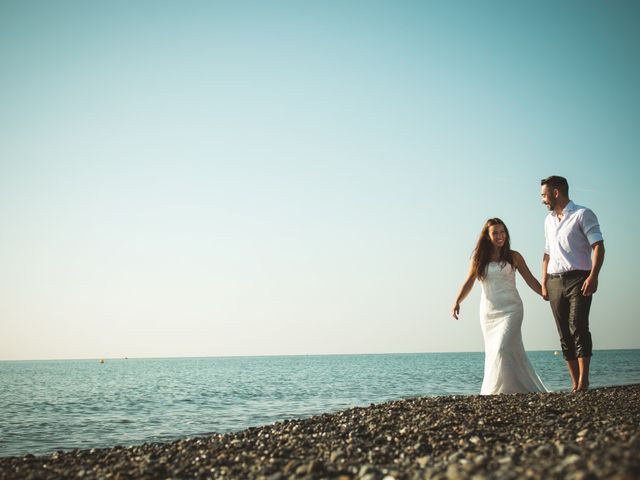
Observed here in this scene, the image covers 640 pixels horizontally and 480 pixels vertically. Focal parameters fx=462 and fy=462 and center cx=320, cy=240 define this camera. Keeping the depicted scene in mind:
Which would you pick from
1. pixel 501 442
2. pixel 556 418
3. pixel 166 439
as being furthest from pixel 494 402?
pixel 166 439

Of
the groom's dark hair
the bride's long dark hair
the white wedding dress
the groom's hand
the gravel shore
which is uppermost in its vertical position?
the groom's dark hair

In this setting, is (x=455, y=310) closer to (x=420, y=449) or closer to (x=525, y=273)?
(x=525, y=273)

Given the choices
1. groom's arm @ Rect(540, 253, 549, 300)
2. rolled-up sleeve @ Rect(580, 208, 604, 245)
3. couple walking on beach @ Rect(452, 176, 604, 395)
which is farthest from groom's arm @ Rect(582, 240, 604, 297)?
groom's arm @ Rect(540, 253, 549, 300)

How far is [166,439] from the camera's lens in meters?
10.3

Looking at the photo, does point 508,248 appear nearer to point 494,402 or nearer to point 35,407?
point 494,402

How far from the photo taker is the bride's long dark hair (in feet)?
31.3

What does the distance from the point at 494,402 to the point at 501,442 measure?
2.74m

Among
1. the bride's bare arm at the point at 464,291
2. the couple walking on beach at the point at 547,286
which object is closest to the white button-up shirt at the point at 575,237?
the couple walking on beach at the point at 547,286

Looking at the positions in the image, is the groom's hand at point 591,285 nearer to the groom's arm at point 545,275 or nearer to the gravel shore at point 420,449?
the groom's arm at point 545,275

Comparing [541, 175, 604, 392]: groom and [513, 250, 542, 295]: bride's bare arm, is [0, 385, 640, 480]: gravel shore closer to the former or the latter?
[541, 175, 604, 392]: groom

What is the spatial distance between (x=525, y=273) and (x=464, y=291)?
4.19 ft

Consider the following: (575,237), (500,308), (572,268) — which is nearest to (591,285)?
(572,268)

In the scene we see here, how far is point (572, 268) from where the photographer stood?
8641 mm

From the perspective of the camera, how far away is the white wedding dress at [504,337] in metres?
9.26
